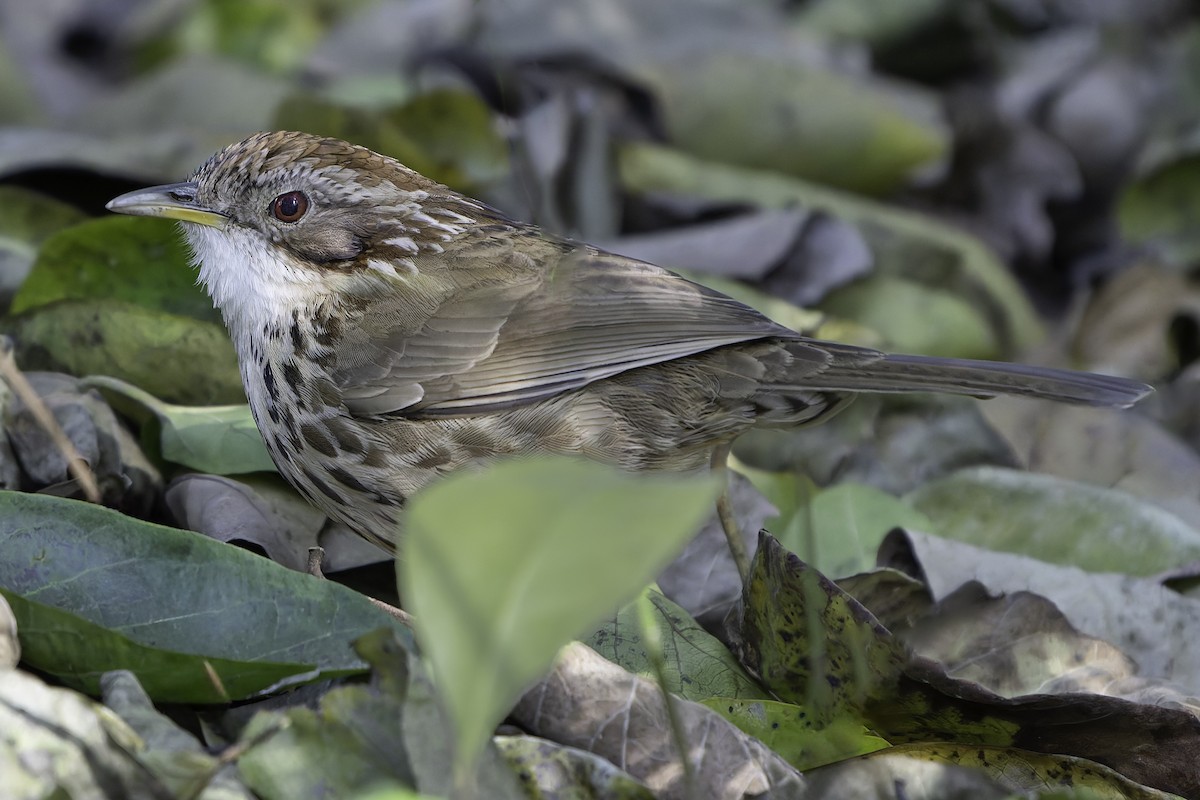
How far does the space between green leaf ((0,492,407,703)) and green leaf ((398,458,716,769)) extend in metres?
0.84

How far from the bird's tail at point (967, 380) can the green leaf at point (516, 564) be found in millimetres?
1908

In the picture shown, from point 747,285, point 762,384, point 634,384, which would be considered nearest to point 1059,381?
point 762,384

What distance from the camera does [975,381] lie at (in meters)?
3.78

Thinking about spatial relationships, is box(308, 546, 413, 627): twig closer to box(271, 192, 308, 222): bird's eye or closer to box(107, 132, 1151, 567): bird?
box(107, 132, 1151, 567): bird

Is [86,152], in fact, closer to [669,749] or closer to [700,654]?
[700,654]

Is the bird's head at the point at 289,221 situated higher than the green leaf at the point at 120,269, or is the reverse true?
the bird's head at the point at 289,221

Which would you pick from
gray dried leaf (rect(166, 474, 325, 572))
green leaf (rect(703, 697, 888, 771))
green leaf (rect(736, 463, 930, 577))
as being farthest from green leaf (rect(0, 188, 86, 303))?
green leaf (rect(703, 697, 888, 771))

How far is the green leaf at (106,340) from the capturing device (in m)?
4.05

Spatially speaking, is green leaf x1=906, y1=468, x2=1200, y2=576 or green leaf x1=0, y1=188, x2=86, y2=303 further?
green leaf x1=0, y1=188, x2=86, y2=303

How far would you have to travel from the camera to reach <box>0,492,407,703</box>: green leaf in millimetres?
2924

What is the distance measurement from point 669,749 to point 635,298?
1419 mm

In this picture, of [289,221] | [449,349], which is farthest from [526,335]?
[289,221]

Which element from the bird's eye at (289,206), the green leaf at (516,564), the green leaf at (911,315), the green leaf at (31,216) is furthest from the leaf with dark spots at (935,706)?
the green leaf at (31,216)

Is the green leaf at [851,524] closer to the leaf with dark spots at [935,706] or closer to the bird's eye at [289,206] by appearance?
the leaf with dark spots at [935,706]
